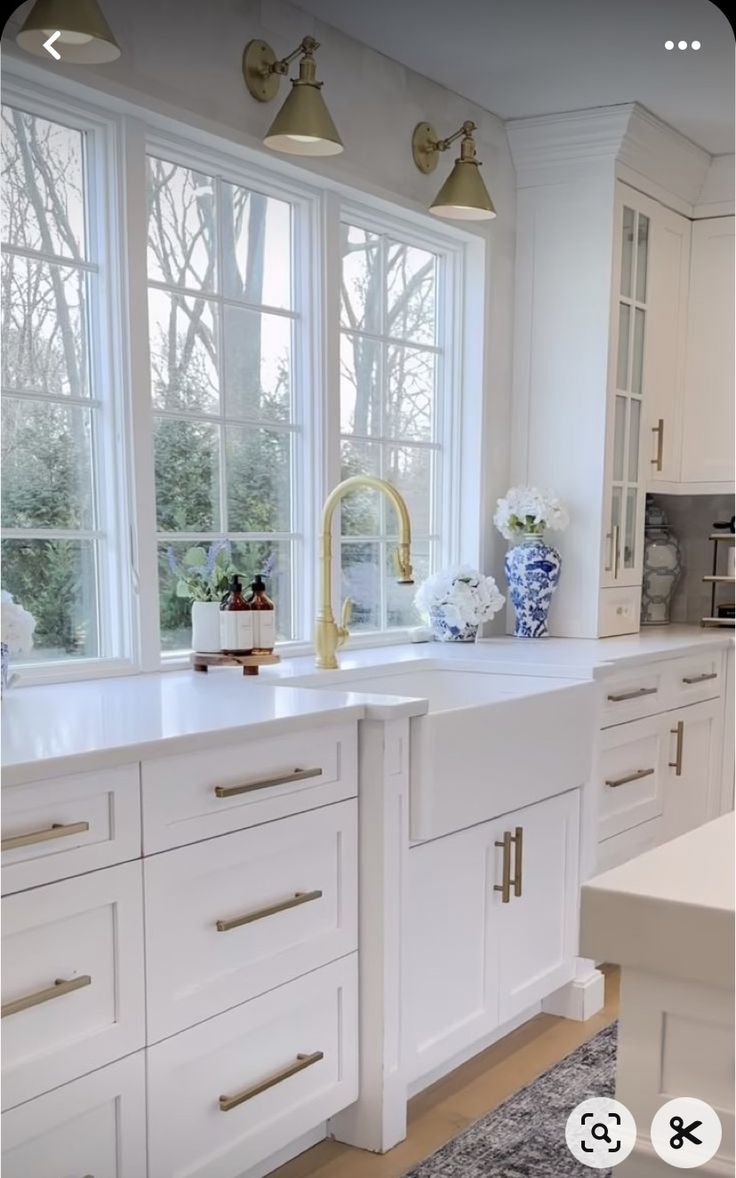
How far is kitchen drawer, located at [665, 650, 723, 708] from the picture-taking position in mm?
3295

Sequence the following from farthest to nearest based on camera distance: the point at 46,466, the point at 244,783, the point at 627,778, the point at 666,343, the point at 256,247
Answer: the point at 666,343
the point at 627,778
the point at 256,247
the point at 46,466
the point at 244,783

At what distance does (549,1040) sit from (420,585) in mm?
1342

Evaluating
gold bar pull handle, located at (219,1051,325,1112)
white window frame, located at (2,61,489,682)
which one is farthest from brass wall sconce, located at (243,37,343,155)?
gold bar pull handle, located at (219,1051,325,1112)

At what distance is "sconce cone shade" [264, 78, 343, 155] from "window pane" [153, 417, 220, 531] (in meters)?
0.67

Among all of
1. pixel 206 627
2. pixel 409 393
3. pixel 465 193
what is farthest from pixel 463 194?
pixel 206 627

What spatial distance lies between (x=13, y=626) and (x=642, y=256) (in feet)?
8.11

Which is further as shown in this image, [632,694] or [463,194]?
[632,694]

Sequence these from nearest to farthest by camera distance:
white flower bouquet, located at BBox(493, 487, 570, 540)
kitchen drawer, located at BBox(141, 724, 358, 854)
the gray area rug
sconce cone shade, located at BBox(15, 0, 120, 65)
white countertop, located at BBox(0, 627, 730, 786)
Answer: white countertop, located at BBox(0, 627, 730, 786)
kitchen drawer, located at BBox(141, 724, 358, 854)
sconce cone shade, located at BBox(15, 0, 120, 65)
the gray area rug
white flower bouquet, located at BBox(493, 487, 570, 540)

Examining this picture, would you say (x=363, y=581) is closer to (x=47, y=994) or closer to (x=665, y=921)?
(x=47, y=994)

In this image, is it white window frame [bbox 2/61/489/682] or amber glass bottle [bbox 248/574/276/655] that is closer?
white window frame [bbox 2/61/489/682]

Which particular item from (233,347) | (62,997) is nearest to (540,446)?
(233,347)

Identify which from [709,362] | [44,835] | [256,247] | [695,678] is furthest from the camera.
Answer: [709,362]

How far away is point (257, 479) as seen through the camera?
288cm

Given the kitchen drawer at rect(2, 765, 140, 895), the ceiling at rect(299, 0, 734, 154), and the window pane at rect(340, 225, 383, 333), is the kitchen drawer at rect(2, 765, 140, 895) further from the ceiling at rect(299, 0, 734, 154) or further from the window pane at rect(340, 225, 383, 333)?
the ceiling at rect(299, 0, 734, 154)
